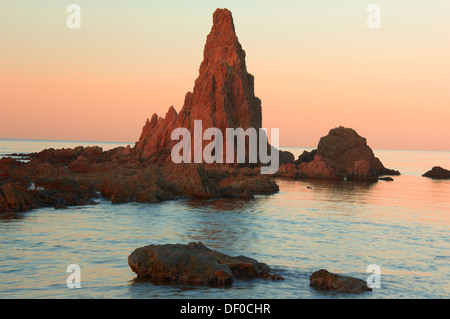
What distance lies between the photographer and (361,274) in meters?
19.1

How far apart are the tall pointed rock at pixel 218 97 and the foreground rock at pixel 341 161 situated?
15910 millimetres

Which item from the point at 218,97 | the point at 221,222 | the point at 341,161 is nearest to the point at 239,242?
the point at 221,222

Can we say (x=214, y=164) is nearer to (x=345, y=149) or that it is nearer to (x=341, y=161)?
(x=341, y=161)

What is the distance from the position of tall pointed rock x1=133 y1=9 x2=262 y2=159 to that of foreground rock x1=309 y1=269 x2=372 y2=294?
274 ft

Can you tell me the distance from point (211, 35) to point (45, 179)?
83767mm

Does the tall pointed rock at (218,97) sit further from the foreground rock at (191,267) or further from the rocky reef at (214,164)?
the foreground rock at (191,267)

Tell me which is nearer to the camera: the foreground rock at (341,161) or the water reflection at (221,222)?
the water reflection at (221,222)

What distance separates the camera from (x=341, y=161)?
338ft

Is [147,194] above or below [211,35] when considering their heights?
below

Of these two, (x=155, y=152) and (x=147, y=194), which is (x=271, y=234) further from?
(x=155, y=152)

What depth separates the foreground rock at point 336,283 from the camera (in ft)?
53.3

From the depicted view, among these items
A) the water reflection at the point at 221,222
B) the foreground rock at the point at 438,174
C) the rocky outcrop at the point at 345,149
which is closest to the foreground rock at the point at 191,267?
the water reflection at the point at 221,222

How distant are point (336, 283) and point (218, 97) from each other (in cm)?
8780
